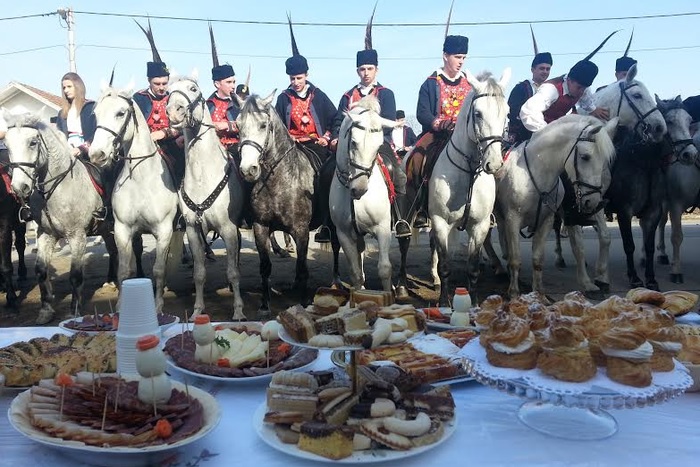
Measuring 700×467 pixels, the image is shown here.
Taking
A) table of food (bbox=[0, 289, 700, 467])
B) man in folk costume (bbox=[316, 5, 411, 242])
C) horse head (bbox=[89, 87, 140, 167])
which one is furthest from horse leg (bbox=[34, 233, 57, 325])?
table of food (bbox=[0, 289, 700, 467])

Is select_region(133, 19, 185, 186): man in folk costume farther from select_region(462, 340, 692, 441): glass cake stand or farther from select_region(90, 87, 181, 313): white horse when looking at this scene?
select_region(462, 340, 692, 441): glass cake stand

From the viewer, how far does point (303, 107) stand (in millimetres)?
6477

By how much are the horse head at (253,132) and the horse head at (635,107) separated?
166 inches

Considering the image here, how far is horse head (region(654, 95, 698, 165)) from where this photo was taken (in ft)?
20.1

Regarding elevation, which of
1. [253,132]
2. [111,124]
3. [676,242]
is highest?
[111,124]

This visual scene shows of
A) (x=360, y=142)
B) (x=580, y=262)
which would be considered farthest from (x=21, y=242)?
(x=580, y=262)

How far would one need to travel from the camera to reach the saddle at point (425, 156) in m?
5.96

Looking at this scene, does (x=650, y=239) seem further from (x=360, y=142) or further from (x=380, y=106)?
(x=360, y=142)

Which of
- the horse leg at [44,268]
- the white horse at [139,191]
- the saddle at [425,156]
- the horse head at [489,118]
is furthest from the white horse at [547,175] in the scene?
the horse leg at [44,268]

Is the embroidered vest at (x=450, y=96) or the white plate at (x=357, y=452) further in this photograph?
the embroidered vest at (x=450, y=96)

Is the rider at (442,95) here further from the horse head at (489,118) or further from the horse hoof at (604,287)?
the horse hoof at (604,287)

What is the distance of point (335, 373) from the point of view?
1965mm

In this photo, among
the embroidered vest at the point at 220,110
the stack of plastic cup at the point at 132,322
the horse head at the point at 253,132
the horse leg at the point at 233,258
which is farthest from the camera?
the embroidered vest at the point at 220,110

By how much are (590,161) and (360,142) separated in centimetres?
249
